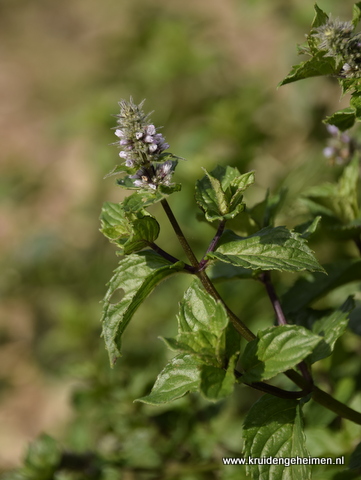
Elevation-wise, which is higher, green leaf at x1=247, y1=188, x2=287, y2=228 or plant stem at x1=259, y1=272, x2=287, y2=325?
green leaf at x1=247, y1=188, x2=287, y2=228

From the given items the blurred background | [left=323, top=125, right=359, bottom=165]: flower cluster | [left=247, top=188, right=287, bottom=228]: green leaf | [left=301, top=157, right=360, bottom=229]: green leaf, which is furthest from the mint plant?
the blurred background

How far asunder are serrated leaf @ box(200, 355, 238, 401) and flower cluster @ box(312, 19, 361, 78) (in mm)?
728

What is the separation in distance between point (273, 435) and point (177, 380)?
25 centimetres

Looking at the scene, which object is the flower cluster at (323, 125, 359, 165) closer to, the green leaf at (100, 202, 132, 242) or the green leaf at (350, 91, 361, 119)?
the green leaf at (350, 91, 361, 119)

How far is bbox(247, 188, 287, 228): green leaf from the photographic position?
59.2 inches

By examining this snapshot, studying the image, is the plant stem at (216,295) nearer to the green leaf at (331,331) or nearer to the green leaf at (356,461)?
the green leaf at (331,331)

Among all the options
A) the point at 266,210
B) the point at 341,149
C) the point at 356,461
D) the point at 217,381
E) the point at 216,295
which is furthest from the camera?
the point at 341,149

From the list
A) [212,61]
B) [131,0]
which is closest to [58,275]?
[212,61]

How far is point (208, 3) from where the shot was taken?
20.8 ft

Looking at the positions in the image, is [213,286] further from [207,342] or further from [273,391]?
[273,391]

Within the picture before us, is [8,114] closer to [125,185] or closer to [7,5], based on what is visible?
[7,5]

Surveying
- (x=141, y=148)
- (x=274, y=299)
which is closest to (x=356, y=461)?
(x=274, y=299)

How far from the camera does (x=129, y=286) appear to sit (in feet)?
3.93

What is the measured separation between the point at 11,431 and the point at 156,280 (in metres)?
2.67
